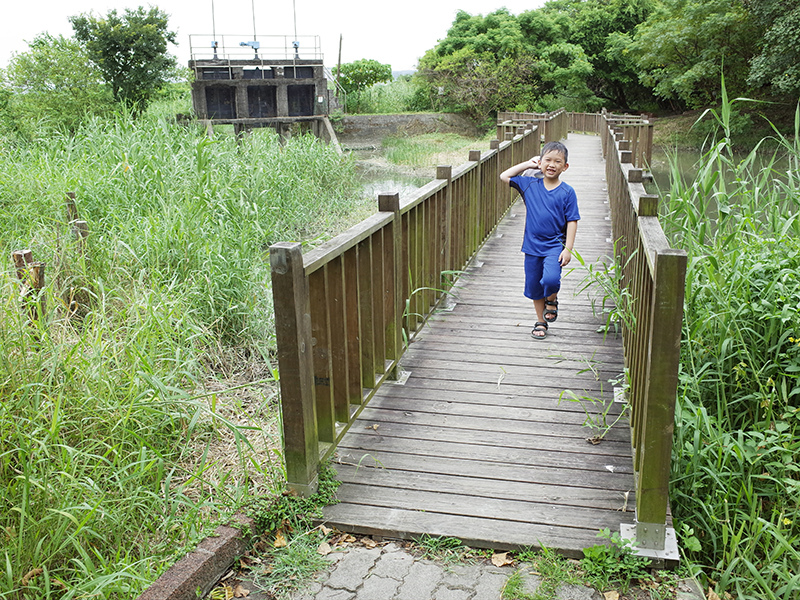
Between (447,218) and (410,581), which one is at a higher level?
(447,218)

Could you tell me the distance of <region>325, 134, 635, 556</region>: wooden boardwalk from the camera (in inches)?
120

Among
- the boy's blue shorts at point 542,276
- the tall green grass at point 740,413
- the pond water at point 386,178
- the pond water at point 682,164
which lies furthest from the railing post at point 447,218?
the pond water at point 386,178

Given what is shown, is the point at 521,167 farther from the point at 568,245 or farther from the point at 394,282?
the point at 394,282

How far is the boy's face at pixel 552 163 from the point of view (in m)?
5.02

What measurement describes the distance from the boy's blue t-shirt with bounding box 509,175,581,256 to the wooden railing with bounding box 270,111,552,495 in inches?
27.3

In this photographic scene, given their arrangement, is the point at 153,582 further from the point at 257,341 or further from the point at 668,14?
the point at 668,14

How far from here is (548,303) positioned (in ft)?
17.9

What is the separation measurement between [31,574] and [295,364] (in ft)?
4.17

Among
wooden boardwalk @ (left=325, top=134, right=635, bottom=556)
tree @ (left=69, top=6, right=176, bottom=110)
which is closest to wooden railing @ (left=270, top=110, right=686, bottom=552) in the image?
wooden boardwalk @ (left=325, top=134, right=635, bottom=556)

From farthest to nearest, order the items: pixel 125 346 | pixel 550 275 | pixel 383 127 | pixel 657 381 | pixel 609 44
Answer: pixel 383 127 < pixel 609 44 < pixel 550 275 < pixel 125 346 < pixel 657 381

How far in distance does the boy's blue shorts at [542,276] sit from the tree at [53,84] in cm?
1987

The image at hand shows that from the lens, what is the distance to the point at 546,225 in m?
5.20

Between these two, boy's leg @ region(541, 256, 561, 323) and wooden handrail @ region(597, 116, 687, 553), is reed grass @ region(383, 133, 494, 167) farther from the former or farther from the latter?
wooden handrail @ region(597, 116, 687, 553)

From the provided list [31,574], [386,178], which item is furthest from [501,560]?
[386,178]
